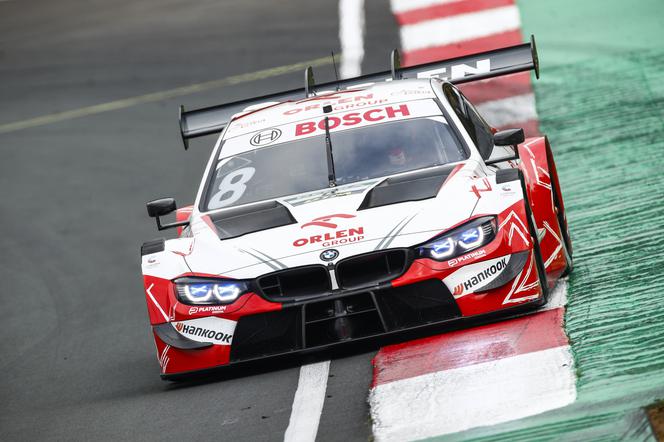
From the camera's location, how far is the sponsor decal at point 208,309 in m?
6.95

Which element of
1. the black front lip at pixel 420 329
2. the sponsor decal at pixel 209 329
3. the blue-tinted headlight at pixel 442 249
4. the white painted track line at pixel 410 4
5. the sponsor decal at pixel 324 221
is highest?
the sponsor decal at pixel 324 221

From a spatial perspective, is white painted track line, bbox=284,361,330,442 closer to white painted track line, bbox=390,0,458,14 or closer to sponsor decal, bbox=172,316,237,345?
sponsor decal, bbox=172,316,237,345

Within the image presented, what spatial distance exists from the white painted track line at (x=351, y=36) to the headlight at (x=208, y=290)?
10.2m

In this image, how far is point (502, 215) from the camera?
23.0 ft

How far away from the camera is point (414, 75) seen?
1038cm

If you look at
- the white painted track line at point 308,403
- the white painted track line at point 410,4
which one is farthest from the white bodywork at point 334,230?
the white painted track line at point 410,4

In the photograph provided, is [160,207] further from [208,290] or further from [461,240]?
[461,240]

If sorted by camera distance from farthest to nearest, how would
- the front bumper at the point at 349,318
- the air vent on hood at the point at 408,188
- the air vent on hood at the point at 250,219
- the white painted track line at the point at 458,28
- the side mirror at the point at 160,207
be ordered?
the white painted track line at the point at 458,28
the side mirror at the point at 160,207
the air vent on hood at the point at 250,219
the air vent on hood at the point at 408,188
the front bumper at the point at 349,318

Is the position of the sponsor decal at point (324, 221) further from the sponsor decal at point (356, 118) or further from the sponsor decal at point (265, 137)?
the sponsor decal at point (265, 137)

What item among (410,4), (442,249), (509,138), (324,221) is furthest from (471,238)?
(410,4)

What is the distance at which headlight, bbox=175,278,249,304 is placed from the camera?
6957 mm

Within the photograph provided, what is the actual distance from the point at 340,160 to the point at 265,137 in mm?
775

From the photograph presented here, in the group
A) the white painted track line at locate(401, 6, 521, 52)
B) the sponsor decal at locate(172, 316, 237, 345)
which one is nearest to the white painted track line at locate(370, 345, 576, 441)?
the sponsor decal at locate(172, 316, 237, 345)

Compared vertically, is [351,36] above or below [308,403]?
below
